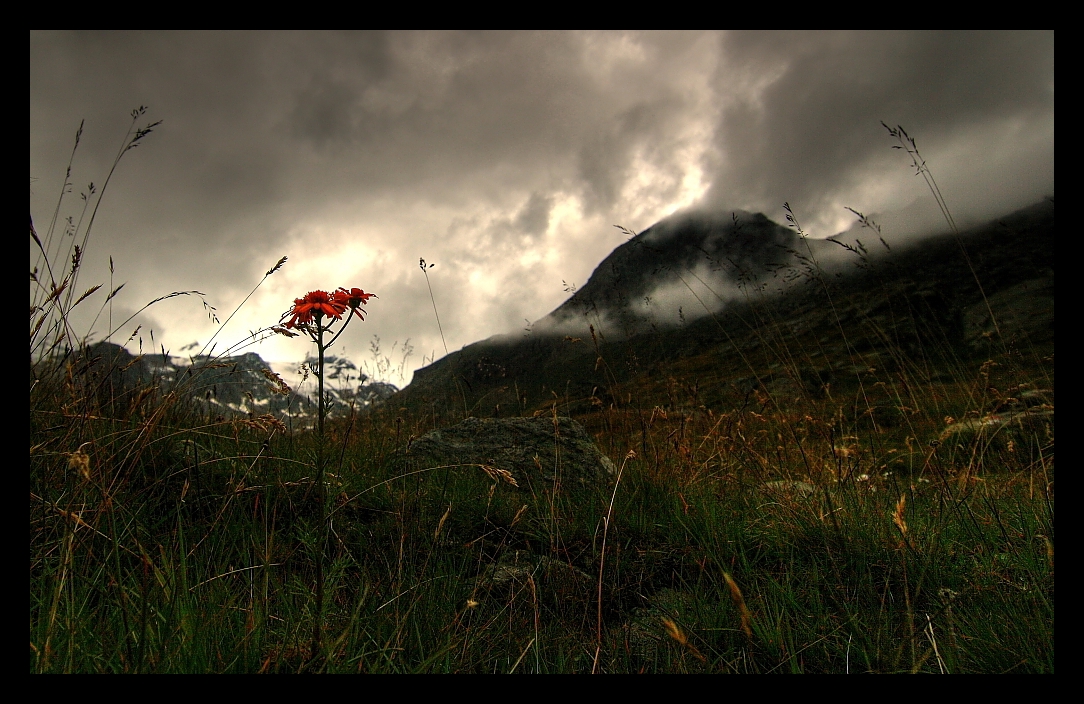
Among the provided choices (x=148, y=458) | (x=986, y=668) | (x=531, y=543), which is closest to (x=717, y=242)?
(x=531, y=543)

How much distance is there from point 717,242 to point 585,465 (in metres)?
1.93

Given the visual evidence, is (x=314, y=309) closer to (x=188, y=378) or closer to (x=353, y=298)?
(x=353, y=298)

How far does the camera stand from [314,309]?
4.94 ft

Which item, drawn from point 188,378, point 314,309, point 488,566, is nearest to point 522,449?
point 488,566

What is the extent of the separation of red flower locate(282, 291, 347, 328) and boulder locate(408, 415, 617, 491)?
80.7 inches

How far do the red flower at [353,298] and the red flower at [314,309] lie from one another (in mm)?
33

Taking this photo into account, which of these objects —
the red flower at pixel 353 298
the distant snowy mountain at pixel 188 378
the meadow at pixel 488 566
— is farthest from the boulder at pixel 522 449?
the red flower at pixel 353 298

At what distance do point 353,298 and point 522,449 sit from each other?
2.51m

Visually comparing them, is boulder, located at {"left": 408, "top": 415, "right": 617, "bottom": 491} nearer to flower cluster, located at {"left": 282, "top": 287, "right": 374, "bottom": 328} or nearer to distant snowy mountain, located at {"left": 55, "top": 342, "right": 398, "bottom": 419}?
distant snowy mountain, located at {"left": 55, "top": 342, "right": 398, "bottom": 419}

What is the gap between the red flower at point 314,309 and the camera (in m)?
1.50

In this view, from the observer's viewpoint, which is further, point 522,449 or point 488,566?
point 522,449

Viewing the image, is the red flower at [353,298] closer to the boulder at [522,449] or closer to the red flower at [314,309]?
the red flower at [314,309]
